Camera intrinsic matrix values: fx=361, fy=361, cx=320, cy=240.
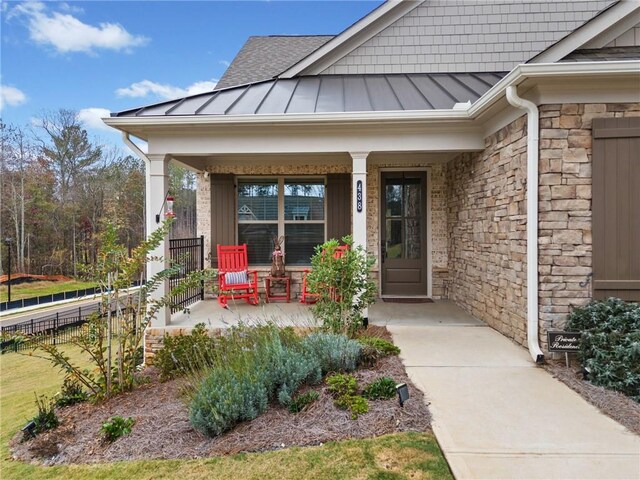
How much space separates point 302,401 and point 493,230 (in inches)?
131

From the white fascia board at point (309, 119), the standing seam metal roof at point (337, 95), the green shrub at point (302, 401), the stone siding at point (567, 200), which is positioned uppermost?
the standing seam metal roof at point (337, 95)

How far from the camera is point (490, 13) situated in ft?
20.8

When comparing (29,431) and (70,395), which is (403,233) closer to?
(70,395)

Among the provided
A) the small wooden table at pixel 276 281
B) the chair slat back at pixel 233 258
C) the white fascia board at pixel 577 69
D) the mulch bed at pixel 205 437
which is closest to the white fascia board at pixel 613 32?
the white fascia board at pixel 577 69

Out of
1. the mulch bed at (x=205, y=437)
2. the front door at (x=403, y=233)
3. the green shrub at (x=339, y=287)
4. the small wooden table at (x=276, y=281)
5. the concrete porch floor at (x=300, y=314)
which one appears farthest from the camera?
the front door at (x=403, y=233)

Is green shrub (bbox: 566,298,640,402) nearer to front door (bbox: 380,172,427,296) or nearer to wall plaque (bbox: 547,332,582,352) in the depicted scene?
wall plaque (bbox: 547,332,582,352)

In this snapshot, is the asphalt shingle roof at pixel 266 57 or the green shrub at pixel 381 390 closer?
the green shrub at pixel 381 390

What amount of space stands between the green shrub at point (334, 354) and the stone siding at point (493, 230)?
79.8 inches

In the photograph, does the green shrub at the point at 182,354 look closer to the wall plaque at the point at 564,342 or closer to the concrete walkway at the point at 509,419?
the concrete walkway at the point at 509,419

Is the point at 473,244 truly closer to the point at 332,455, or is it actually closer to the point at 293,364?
the point at 293,364

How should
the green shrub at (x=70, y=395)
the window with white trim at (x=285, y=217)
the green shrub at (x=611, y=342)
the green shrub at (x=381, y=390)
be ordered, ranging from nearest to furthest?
the green shrub at (x=381, y=390) → the green shrub at (x=611, y=342) → the green shrub at (x=70, y=395) → the window with white trim at (x=285, y=217)

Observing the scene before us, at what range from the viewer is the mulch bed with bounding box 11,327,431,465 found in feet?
8.06

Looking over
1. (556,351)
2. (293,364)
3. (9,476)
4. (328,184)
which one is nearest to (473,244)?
(556,351)

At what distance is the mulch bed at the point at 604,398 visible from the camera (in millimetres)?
2602
